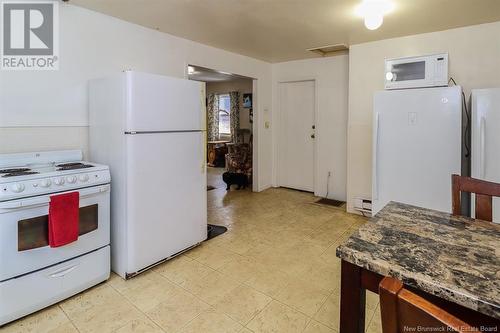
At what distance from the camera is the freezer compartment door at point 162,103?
2211 mm

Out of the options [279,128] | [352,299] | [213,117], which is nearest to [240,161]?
[279,128]

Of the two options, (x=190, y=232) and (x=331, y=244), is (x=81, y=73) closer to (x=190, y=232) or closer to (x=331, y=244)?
(x=190, y=232)

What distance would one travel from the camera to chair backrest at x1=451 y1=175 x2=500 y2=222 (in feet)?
4.22

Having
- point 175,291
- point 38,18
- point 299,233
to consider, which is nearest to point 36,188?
point 175,291

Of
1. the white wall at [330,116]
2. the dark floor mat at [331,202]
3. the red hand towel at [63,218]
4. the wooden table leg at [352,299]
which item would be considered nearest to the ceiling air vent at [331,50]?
the white wall at [330,116]

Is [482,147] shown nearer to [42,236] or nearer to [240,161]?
[42,236]

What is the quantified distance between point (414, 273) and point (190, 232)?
226 cm

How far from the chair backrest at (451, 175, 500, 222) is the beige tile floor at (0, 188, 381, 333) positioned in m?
0.93

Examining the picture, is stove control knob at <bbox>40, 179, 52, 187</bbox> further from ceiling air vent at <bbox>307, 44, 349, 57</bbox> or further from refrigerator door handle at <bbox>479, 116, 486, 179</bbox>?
ceiling air vent at <bbox>307, 44, 349, 57</bbox>

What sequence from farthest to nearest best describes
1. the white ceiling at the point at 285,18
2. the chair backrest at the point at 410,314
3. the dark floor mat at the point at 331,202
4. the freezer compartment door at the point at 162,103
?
the dark floor mat at the point at 331,202
the white ceiling at the point at 285,18
the freezer compartment door at the point at 162,103
the chair backrest at the point at 410,314

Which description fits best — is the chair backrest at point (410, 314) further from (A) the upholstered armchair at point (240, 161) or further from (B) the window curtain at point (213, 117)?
(B) the window curtain at point (213, 117)

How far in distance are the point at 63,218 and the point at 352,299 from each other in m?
1.85

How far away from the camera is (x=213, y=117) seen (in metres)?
8.55

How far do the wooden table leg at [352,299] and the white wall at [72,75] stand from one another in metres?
2.56
